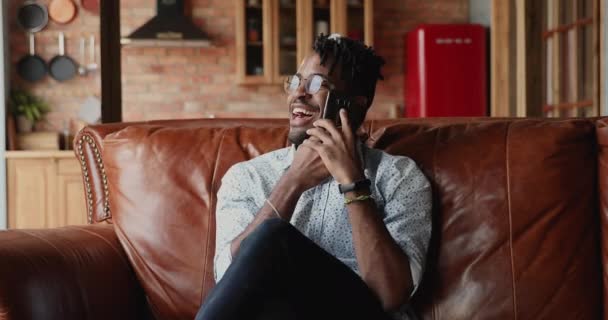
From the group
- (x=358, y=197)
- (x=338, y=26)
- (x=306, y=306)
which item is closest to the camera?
(x=306, y=306)

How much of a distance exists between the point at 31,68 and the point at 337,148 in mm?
4307

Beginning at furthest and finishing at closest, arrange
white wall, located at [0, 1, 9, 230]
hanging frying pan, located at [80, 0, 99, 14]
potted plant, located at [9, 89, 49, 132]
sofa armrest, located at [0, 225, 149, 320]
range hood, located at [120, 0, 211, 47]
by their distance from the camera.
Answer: range hood, located at [120, 0, 211, 47] < hanging frying pan, located at [80, 0, 99, 14] < potted plant, located at [9, 89, 49, 132] < white wall, located at [0, 1, 9, 230] < sofa armrest, located at [0, 225, 149, 320]

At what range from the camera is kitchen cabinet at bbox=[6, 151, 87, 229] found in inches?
197

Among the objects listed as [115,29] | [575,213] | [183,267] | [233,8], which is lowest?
[183,267]

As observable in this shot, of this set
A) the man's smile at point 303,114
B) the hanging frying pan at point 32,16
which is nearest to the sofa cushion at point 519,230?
the man's smile at point 303,114

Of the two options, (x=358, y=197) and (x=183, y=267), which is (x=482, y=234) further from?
(x=183, y=267)

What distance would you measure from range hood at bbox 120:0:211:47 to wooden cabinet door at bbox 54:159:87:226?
178 centimetres

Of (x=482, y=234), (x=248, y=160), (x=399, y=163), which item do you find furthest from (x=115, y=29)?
(x=482, y=234)

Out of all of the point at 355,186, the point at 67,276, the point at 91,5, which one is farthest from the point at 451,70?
the point at 67,276

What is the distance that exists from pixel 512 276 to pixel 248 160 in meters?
0.72

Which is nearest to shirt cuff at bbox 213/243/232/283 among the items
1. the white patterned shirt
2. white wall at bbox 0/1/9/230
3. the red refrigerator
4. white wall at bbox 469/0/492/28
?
the white patterned shirt

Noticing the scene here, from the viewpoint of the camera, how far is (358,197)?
179 cm

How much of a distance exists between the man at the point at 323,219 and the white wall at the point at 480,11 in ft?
16.0

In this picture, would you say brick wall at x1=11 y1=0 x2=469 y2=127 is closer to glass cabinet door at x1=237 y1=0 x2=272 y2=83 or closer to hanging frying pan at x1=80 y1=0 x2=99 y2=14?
glass cabinet door at x1=237 y1=0 x2=272 y2=83
